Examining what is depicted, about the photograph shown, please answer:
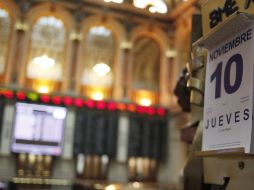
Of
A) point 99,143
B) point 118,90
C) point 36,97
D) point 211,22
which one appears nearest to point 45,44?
point 36,97

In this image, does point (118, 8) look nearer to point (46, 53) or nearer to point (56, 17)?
point (56, 17)

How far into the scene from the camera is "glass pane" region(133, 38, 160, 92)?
18355 mm

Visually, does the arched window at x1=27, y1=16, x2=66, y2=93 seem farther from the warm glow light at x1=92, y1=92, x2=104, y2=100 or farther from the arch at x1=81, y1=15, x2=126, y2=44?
the warm glow light at x1=92, y1=92, x2=104, y2=100

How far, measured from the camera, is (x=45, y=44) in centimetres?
1709

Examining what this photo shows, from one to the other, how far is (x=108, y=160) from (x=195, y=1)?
7.67 metres

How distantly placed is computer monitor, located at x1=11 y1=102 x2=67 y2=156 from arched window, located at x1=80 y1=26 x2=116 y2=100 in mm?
1817

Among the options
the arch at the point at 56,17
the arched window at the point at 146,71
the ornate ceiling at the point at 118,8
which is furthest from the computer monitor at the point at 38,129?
the ornate ceiling at the point at 118,8

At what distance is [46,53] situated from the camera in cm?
1700

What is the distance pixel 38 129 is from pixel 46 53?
340cm

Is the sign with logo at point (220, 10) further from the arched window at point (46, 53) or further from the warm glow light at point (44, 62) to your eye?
the warm glow light at point (44, 62)

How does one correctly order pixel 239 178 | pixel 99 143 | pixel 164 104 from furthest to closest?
pixel 164 104, pixel 99 143, pixel 239 178

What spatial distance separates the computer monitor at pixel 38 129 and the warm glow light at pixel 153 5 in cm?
586

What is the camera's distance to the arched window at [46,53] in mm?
16688

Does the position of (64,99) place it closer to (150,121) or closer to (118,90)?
(118,90)
